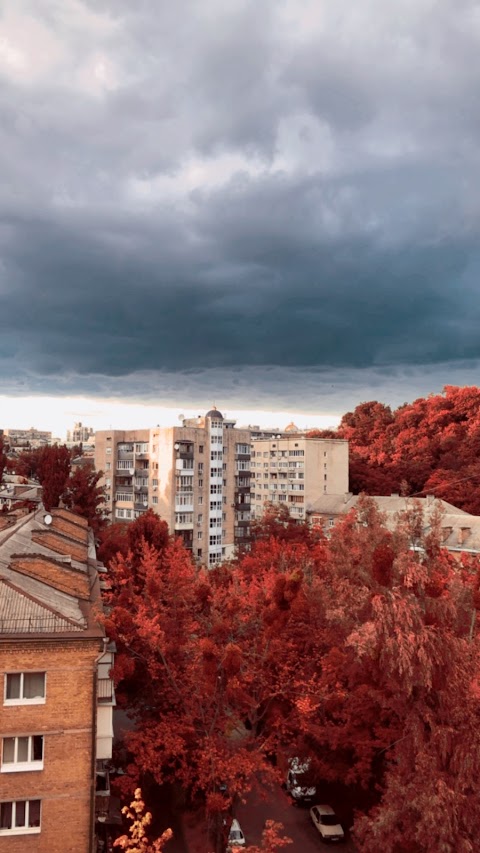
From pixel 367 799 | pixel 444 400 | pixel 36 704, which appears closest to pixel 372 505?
pixel 367 799

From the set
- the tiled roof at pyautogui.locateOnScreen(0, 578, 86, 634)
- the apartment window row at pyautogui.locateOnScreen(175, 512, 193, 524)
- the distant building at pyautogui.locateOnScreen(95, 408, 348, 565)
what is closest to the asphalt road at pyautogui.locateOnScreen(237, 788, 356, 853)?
the tiled roof at pyautogui.locateOnScreen(0, 578, 86, 634)

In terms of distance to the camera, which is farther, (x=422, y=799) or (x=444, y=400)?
(x=444, y=400)

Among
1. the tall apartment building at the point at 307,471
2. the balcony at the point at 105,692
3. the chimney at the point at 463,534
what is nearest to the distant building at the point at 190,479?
the tall apartment building at the point at 307,471

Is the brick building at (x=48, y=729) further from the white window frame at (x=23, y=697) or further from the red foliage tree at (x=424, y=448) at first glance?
the red foliage tree at (x=424, y=448)

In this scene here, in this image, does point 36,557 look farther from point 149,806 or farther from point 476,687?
point 476,687

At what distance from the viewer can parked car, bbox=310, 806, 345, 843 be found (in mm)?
22531

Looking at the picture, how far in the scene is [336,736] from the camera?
21703mm

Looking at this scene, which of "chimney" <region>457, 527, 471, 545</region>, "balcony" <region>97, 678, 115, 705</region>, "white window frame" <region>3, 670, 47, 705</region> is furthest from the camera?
"chimney" <region>457, 527, 471, 545</region>

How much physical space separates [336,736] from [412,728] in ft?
23.8

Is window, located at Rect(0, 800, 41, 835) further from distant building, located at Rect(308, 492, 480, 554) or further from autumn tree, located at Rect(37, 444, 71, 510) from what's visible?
autumn tree, located at Rect(37, 444, 71, 510)

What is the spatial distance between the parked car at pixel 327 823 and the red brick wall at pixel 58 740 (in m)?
10.7

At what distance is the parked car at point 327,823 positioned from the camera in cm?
2253

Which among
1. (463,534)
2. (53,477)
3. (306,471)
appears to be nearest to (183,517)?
(53,477)

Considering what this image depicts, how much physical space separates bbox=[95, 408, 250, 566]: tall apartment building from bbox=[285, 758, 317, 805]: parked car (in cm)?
3536
